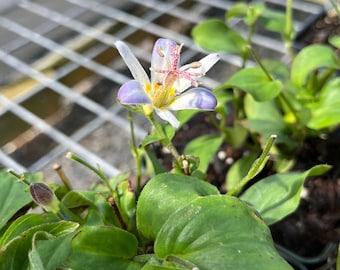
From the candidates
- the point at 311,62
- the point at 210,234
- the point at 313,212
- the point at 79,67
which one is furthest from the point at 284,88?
the point at 79,67

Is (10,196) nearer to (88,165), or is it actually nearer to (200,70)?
(88,165)

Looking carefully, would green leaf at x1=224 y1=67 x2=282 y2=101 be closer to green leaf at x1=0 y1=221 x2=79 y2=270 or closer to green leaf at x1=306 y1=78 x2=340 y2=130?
green leaf at x1=306 y1=78 x2=340 y2=130

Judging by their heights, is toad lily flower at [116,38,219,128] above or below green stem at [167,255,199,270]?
above

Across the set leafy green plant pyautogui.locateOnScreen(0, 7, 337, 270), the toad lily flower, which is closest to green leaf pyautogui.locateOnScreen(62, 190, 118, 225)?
leafy green plant pyautogui.locateOnScreen(0, 7, 337, 270)

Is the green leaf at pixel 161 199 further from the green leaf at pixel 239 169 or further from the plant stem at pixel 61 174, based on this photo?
the green leaf at pixel 239 169

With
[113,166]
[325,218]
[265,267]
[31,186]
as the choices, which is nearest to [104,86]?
[113,166]

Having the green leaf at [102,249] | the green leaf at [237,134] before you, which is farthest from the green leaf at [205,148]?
the green leaf at [102,249]

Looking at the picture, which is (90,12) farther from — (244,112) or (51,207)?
(51,207)

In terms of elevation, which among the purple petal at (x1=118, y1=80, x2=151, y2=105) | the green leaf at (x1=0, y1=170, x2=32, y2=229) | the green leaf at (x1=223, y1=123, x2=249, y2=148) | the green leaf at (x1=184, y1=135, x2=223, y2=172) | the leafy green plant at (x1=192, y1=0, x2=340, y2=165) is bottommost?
the green leaf at (x1=223, y1=123, x2=249, y2=148)
